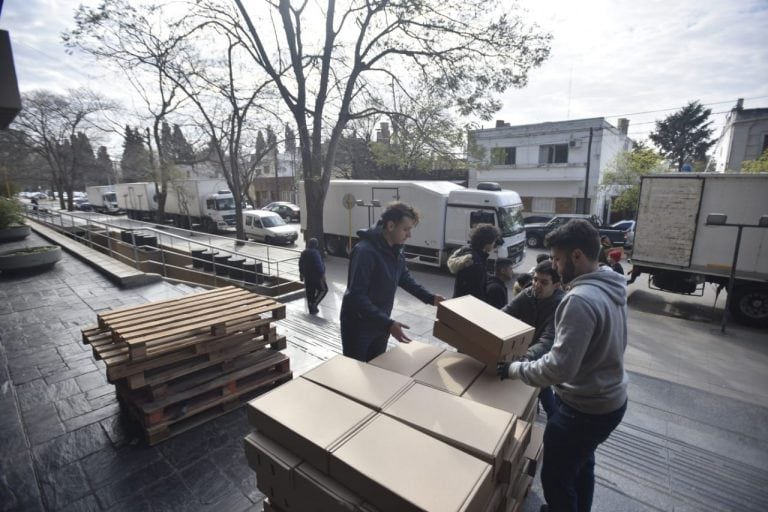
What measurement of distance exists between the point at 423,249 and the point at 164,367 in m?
10.1

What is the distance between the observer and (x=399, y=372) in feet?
8.11

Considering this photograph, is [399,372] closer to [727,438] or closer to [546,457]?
[546,457]

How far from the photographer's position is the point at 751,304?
7.94m

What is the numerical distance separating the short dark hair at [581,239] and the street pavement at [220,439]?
6.78 feet

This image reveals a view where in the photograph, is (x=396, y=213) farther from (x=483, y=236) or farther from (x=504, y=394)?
(x=504, y=394)

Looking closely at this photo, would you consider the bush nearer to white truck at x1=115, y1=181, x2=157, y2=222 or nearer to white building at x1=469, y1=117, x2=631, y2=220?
white truck at x1=115, y1=181, x2=157, y2=222

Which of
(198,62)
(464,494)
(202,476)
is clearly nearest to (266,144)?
(198,62)

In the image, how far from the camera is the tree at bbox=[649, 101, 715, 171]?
35.5m

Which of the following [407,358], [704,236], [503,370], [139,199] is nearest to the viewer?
[503,370]

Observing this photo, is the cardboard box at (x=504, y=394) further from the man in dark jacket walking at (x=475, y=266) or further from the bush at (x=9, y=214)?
the bush at (x=9, y=214)

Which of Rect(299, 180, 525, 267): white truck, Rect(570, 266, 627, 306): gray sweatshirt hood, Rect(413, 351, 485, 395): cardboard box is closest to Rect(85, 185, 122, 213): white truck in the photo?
Rect(299, 180, 525, 267): white truck

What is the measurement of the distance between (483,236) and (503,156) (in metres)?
25.1

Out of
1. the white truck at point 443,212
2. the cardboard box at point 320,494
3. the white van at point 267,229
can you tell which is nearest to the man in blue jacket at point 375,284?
the cardboard box at point 320,494

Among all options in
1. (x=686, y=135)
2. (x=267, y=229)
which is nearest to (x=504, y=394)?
(x=267, y=229)
